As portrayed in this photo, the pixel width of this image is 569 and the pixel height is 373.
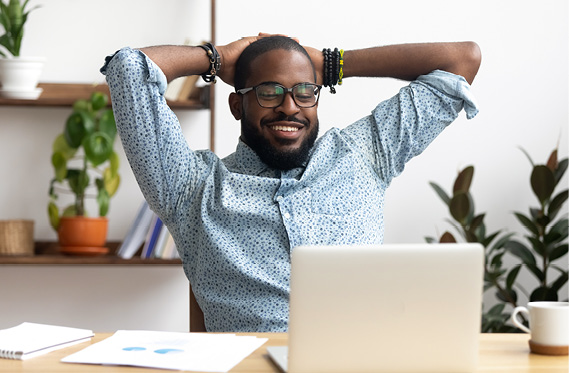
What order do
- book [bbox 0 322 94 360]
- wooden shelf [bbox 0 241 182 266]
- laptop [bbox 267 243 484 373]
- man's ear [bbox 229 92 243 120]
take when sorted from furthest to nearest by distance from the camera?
wooden shelf [bbox 0 241 182 266] → man's ear [bbox 229 92 243 120] → book [bbox 0 322 94 360] → laptop [bbox 267 243 484 373]

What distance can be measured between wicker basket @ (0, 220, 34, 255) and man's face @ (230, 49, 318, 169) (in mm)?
1223

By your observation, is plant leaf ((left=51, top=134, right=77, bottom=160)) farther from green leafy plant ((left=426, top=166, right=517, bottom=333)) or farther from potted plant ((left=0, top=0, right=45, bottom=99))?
green leafy plant ((left=426, top=166, right=517, bottom=333))

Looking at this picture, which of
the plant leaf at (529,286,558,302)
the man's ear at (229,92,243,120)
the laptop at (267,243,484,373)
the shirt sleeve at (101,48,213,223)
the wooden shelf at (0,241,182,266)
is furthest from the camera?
the plant leaf at (529,286,558,302)

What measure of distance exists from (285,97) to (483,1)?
1537 mm

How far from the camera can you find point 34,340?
1.16 m

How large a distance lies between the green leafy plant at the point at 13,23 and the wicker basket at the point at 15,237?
592 millimetres

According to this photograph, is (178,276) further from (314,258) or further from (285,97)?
(314,258)

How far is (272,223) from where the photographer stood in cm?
172

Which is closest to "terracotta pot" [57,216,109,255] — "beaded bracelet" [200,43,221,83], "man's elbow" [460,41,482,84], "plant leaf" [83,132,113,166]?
"plant leaf" [83,132,113,166]

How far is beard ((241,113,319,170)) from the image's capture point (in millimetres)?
1814

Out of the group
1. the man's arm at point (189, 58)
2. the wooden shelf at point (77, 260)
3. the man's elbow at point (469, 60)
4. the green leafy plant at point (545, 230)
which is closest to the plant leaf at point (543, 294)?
the green leafy plant at point (545, 230)

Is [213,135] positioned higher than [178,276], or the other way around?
[213,135]

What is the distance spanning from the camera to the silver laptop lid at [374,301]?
2.98 ft

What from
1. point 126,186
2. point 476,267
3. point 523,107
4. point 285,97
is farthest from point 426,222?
point 476,267
